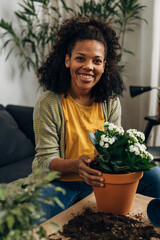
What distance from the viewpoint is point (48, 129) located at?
48.6 inches

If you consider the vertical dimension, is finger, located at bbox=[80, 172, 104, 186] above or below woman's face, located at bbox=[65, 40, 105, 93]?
below

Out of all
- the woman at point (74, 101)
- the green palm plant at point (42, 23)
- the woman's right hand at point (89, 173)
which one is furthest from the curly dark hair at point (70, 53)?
the green palm plant at point (42, 23)

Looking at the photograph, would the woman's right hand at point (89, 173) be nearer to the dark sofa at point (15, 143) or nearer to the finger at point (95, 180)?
the finger at point (95, 180)

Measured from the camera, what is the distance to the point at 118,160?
90 centimetres

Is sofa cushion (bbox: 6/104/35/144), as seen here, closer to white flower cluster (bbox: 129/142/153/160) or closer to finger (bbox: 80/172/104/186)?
finger (bbox: 80/172/104/186)

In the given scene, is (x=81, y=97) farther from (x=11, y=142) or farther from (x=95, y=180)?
(x=11, y=142)

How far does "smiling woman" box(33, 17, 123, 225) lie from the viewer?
4.05 ft

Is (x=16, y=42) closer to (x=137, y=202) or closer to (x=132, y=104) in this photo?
(x=132, y=104)

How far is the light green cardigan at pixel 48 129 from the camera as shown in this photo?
1.23m

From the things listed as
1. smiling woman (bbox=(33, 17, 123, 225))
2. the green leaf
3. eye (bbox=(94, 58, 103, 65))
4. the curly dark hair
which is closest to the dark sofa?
smiling woman (bbox=(33, 17, 123, 225))

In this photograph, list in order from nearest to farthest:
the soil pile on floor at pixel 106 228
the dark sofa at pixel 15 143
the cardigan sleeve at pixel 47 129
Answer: the soil pile on floor at pixel 106 228
the cardigan sleeve at pixel 47 129
the dark sofa at pixel 15 143

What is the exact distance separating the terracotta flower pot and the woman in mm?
202

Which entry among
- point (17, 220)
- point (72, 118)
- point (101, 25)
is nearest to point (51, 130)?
point (72, 118)

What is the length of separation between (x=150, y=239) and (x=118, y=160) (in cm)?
25
